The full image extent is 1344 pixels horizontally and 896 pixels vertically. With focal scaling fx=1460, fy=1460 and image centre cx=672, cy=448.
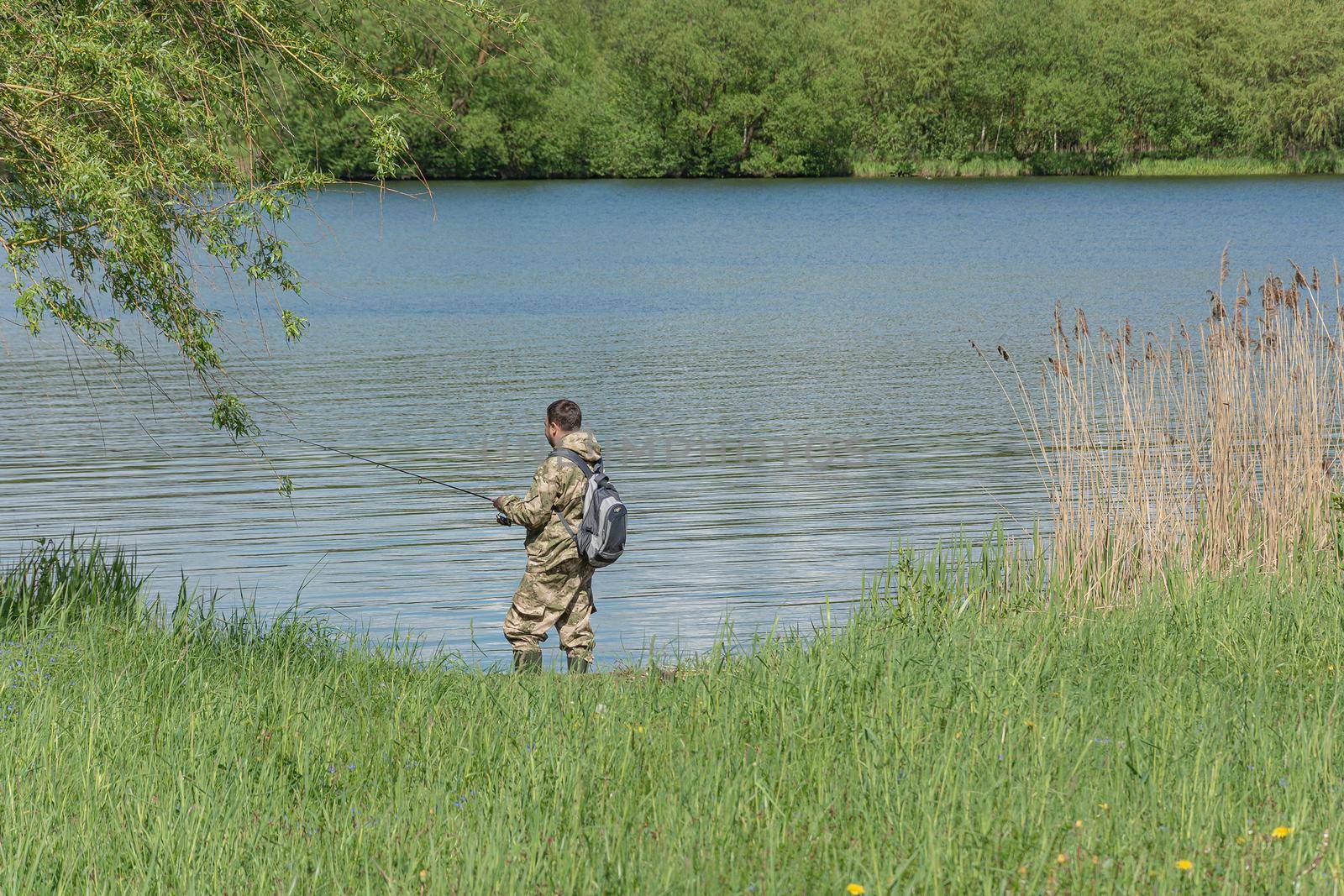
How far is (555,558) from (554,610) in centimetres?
32

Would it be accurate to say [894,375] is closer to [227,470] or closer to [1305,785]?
[227,470]

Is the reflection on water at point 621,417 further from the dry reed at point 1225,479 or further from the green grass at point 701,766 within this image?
the green grass at point 701,766

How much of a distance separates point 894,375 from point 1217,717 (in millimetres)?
18955

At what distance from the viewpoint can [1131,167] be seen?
90750mm

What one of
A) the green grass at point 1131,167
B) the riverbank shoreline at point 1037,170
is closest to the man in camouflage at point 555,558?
the riverbank shoreline at point 1037,170

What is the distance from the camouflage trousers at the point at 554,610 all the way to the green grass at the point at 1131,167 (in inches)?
3303

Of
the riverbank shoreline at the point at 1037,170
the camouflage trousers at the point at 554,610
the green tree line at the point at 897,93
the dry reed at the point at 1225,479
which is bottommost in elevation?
the camouflage trousers at the point at 554,610

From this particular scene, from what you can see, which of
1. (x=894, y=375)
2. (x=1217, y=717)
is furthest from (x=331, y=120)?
(x=894, y=375)

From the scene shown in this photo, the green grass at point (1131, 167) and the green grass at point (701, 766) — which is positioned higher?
the green grass at point (1131, 167)

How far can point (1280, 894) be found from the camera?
4184 mm

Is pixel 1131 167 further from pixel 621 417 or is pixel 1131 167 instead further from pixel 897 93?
pixel 621 417

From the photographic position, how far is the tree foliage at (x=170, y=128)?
6.55 meters

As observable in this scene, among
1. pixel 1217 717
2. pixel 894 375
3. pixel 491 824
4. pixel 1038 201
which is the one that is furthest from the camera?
pixel 1038 201

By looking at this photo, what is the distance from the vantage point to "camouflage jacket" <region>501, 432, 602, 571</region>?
8539 mm
